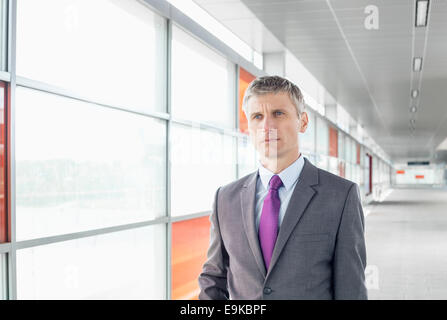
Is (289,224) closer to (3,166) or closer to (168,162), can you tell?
(3,166)

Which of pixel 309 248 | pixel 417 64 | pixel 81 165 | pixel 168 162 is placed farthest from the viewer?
pixel 417 64

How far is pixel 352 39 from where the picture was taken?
7441mm

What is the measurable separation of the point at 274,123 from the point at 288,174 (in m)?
0.19

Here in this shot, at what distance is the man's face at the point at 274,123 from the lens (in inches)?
Result: 57.1

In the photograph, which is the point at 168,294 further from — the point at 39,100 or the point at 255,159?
the point at 255,159

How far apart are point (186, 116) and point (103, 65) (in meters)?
1.57

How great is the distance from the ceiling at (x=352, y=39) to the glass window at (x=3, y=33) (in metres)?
3.24

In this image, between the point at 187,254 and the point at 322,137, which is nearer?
the point at 187,254

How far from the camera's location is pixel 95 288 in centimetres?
393

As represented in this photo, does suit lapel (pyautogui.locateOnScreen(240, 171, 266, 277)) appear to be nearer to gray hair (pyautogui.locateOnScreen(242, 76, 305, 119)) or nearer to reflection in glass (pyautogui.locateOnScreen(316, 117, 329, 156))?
gray hair (pyautogui.locateOnScreen(242, 76, 305, 119))

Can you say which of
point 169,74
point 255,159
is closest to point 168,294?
point 169,74

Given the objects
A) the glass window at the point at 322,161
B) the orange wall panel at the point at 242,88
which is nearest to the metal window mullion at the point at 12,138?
the orange wall panel at the point at 242,88

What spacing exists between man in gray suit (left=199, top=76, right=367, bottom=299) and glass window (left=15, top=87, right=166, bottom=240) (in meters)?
2.01

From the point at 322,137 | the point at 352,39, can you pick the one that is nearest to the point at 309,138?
the point at 322,137
